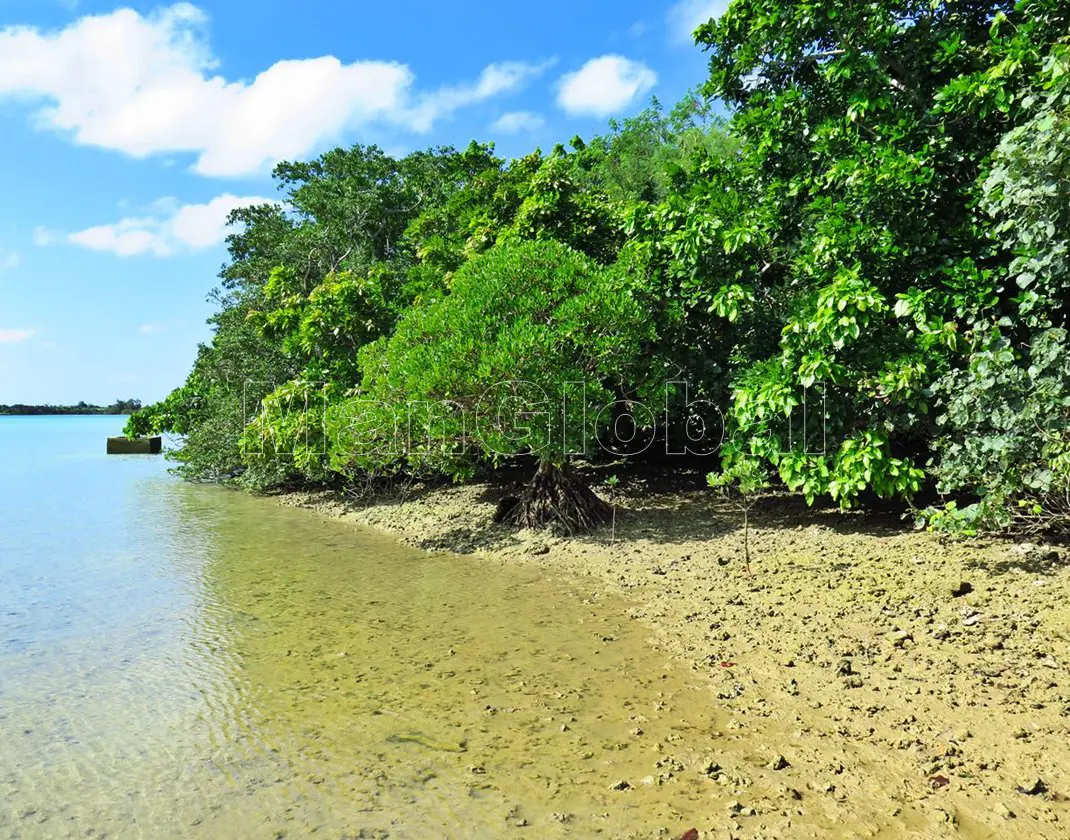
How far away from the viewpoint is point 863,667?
5059mm

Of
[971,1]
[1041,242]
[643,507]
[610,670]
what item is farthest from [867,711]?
[971,1]

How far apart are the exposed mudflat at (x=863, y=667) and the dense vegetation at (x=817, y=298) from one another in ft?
3.17

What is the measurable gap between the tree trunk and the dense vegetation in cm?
4

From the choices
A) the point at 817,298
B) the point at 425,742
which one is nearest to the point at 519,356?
the point at 817,298

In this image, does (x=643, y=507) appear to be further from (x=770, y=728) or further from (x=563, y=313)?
(x=770, y=728)

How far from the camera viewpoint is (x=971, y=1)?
28.4ft

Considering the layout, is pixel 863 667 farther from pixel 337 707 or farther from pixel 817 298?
pixel 817 298

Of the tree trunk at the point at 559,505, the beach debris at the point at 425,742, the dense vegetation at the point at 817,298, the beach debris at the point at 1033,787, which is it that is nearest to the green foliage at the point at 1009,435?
the dense vegetation at the point at 817,298

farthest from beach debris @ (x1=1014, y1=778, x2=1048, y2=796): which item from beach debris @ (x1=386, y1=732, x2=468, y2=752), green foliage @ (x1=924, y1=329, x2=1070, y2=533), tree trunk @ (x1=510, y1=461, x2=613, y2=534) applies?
tree trunk @ (x1=510, y1=461, x2=613, y2=534)

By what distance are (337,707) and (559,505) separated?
5871 mm

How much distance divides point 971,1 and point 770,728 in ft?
29.7

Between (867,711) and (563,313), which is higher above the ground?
(563,313)

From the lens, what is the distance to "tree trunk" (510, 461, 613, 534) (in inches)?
404

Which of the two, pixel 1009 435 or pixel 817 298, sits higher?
pixel 817 298
